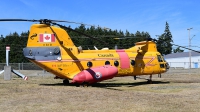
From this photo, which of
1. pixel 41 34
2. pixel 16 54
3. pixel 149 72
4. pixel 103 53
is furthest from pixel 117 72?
pixel 16 54

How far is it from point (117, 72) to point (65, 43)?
4008mm

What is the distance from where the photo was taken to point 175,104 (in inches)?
403

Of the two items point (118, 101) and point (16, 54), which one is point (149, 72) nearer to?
point (118, 101)

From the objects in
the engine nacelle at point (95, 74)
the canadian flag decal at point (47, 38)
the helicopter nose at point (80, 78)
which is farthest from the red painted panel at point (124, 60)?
the canadian flag decal at point (47, 38)

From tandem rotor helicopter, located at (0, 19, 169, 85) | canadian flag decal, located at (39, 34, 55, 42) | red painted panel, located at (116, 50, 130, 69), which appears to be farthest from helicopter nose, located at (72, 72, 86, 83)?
red painted panel, located at (116, 50, 130, 69)

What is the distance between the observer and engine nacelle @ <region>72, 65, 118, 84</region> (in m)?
17.3

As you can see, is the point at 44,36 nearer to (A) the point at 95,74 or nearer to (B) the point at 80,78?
(B) the point at 80,78

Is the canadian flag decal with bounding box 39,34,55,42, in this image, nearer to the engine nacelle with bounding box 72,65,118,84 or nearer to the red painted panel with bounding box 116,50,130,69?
the engine nacelle with bounding box 72,65,118,84

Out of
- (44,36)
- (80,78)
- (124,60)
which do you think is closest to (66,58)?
(80,78)

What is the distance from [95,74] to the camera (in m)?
17.5

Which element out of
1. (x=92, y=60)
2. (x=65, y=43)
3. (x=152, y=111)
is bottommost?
(x=152, y=111)

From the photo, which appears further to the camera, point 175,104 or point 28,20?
point 28,20

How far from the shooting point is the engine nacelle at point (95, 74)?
56.6ft


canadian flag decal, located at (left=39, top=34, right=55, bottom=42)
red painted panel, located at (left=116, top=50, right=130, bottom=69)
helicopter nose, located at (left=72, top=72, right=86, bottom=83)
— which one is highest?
canadian flag decal, located at (left=39, top=34, right=55, bottom=42)
